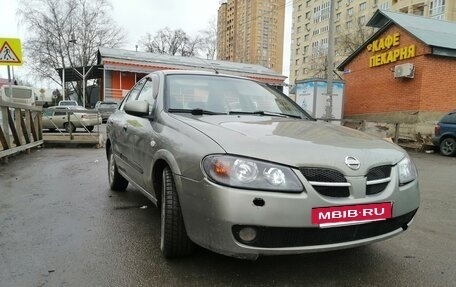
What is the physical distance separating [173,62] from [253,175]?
31.9m

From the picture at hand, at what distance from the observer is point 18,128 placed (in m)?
9.20

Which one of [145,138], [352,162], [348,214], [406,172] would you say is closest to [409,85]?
[406,172]

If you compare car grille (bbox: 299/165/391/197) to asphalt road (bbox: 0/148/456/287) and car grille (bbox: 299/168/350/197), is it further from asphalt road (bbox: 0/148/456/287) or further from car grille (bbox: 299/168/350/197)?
asphalt road (bbox: 0/148/456/287)

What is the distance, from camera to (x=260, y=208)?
238 centimetres

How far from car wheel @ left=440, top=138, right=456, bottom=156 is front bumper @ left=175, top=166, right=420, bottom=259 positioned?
10.6 meters

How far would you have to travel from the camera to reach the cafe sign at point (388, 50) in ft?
55.7

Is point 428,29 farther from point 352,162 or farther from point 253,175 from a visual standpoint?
point 253,175

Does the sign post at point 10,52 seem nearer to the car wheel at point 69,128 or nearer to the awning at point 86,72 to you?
the car wheel at point 69,128

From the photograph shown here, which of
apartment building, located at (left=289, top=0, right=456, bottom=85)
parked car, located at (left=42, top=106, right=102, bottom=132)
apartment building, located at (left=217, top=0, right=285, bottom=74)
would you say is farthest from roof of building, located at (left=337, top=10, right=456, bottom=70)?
apartment building, located at (left=289, top=0, right=456, bottom=85)

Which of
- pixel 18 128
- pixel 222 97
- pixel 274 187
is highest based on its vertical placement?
pixel 222 97

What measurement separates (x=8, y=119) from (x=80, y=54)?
42268 mm

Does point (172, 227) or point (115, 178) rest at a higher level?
point (172, 227)

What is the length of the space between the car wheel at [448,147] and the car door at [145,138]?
10.5m

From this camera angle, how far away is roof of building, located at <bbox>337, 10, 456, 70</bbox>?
1600 centimetres
